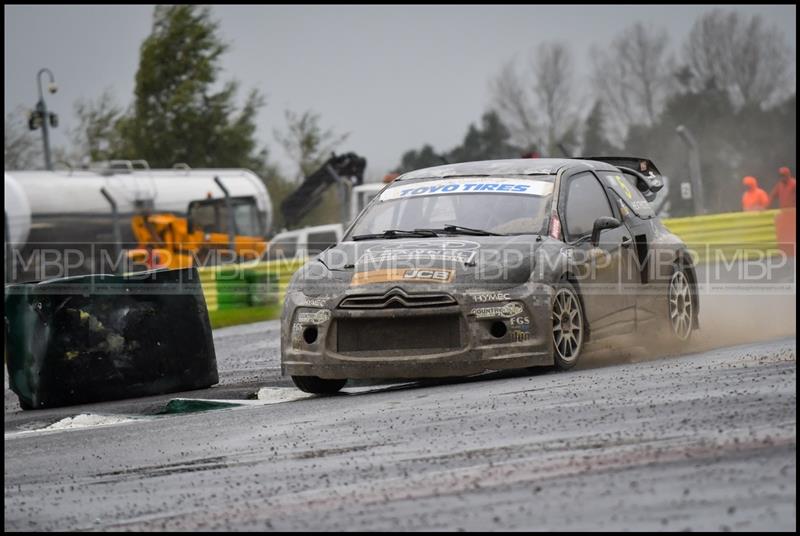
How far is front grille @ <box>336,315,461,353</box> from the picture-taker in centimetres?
853

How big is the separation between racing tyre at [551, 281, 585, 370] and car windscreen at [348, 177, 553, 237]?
52cm

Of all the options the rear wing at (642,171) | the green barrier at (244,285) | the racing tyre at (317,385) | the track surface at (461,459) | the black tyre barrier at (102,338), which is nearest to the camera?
the track surface at (461,459)

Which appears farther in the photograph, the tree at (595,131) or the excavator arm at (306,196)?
the tree at (595,131)

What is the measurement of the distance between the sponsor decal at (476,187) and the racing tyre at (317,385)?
1479mm

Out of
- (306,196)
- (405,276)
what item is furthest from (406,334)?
(306,196)

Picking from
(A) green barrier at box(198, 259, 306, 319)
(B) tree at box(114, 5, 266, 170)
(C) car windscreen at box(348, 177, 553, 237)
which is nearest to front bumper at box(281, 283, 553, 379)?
(C) car windscreen at box(348, 177, 553, 237)

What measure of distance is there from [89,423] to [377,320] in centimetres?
192

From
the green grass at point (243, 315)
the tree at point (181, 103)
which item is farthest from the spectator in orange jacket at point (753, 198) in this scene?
the tree at point (181, 103)

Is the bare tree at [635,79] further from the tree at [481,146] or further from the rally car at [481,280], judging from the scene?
the rally car at [481,280]

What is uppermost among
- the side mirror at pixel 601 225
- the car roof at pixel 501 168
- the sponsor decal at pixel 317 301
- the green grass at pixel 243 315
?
the car roof at pixel 501 168

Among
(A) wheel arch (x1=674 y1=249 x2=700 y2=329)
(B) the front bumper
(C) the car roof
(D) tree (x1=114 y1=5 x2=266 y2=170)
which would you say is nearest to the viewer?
(B) the front bumper

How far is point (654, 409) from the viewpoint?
6.32 meters

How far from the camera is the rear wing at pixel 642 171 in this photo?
1136cm

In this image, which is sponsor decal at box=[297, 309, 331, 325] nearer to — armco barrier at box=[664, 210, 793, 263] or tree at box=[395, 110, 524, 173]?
armco barrier at box=[664, 210, 793, 263]
